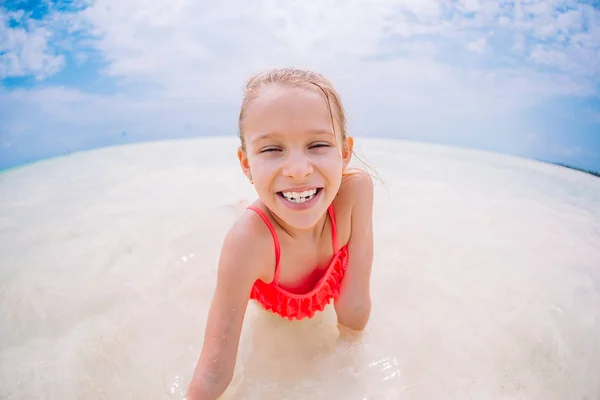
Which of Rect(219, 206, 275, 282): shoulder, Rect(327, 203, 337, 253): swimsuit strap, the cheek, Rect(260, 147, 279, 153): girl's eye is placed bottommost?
Rect(327, 203, 337, 253): swimsuit strap

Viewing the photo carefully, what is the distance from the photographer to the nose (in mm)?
1529

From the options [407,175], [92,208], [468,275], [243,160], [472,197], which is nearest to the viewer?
[243,160]

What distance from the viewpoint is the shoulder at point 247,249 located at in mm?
1633

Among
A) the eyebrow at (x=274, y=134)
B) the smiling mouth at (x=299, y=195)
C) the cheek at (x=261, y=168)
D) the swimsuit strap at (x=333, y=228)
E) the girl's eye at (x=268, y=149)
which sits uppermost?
the eyebrow at (x=274, y=134)

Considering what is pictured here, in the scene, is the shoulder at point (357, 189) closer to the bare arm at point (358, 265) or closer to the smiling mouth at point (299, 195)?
the bare arm at point (358, 265)

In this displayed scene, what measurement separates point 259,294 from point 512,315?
1630 millimetres

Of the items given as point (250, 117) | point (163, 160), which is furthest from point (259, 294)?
point (163, 160)

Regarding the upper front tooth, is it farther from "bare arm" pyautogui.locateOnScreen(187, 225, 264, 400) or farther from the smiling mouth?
"bare arm" pyautogui.locateOnScreen(187, 225, 264, 400)

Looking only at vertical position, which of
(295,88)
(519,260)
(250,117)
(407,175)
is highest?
(295,88)

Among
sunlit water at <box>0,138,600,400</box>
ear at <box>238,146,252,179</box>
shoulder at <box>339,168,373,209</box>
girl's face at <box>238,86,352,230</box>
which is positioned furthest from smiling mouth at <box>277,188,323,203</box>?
sunlit water at <box>0,138,600,400</box>

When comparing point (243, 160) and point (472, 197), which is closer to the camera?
point (243, 160)

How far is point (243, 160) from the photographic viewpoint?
1799 millimetres

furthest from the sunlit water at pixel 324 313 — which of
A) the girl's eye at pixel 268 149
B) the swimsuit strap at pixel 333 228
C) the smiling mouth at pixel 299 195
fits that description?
the girl's eye at pixel 268 149

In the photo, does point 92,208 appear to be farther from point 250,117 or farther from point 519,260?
point 519,260
